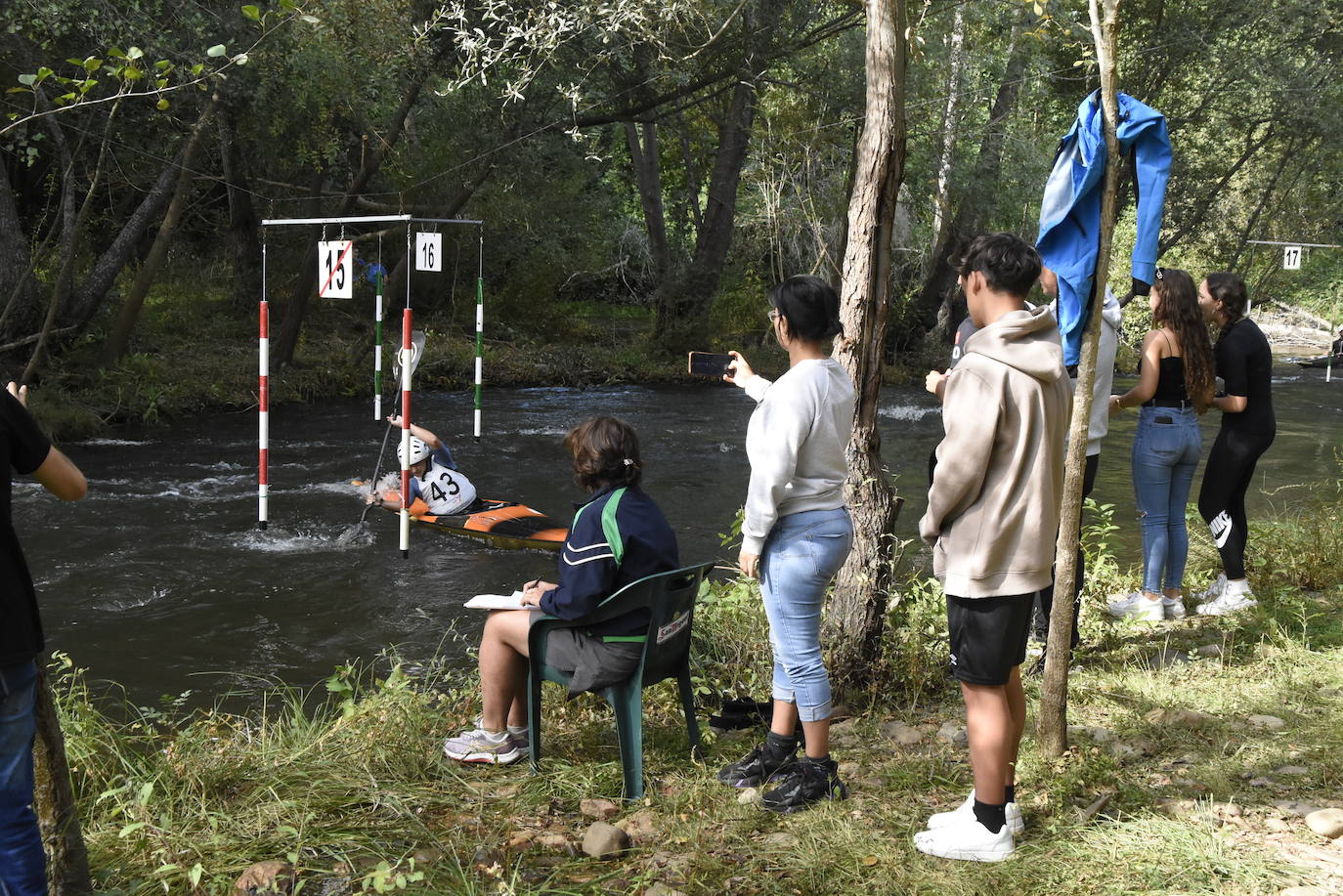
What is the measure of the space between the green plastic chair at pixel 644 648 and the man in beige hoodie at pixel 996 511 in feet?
2.88

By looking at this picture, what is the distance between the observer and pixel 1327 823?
3.17 meters

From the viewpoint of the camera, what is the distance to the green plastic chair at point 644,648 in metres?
3.55

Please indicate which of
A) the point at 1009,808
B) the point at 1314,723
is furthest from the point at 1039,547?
the point at 1314,723

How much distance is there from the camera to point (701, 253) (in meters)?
22.5

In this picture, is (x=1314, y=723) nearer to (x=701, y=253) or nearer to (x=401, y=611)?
(x=401, y=611)

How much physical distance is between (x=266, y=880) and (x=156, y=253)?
511 inches

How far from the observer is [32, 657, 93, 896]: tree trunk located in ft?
8.87

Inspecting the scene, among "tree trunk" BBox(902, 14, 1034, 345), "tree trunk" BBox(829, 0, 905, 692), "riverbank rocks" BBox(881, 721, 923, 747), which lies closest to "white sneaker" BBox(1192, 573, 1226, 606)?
"tree trunk" BBox(829, 0, 905, 692)

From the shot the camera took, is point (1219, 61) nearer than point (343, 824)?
No

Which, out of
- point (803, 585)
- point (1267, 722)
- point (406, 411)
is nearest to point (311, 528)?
point (406, 411)

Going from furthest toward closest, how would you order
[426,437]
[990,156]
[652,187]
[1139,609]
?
1. [652,187]
2. [990,156]
3. [426,437]
4. [1139,609]

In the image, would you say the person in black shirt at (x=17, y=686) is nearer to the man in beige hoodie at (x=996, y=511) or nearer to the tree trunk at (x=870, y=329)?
the man in beige hoodie at (x=996, y=511)

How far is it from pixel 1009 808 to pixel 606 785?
123 cm

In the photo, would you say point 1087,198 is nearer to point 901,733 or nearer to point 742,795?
point 901,733
